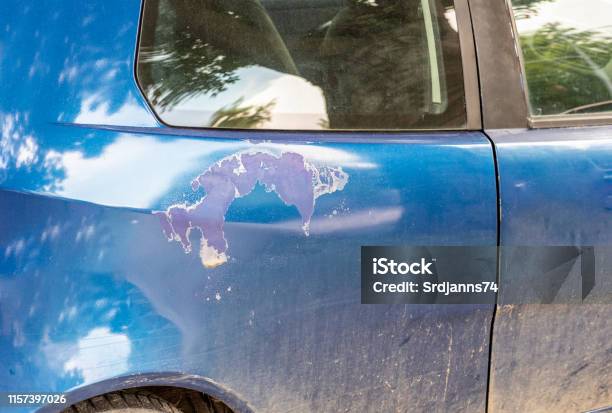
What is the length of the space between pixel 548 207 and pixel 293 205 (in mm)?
564

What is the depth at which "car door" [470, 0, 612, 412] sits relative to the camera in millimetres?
2006

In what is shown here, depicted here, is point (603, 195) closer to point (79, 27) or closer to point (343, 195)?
point (343, 195)

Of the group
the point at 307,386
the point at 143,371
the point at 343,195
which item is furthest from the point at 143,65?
the point at 307,386

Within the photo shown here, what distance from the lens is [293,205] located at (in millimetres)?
1908

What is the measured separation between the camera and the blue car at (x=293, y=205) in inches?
72.9

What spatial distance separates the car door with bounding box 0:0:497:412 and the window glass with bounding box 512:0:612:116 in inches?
6.7

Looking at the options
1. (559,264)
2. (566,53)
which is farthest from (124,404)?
(566,53)

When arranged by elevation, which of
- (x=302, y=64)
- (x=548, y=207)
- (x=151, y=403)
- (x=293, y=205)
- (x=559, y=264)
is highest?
(x=302, y=64)

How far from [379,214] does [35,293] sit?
0.73 m

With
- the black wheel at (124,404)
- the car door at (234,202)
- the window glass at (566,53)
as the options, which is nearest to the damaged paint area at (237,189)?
the car door at (234,202)

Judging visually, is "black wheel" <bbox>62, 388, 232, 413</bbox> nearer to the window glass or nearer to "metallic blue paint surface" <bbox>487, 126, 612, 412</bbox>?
"metallic blue paint surface" <bbox>487, 126, 612, 412</bbox>

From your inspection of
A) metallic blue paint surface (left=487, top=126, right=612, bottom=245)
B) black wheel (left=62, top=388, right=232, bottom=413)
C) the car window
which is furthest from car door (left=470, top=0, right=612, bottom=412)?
black wheel (left=62, top=388, right=232, bottom=413)

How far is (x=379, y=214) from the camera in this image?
194cm

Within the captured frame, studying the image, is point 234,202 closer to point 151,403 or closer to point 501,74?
point 151,403
